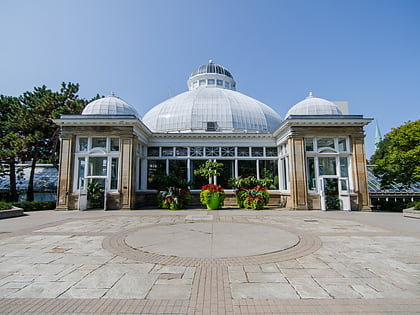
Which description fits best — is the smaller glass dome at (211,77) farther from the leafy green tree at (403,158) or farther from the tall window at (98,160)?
the leafy green tree at (403,158)

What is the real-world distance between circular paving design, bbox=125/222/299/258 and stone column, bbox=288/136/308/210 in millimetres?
8646

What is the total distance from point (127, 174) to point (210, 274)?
13592 millimetres

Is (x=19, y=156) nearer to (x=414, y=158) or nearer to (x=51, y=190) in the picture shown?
(x=51, y=190)

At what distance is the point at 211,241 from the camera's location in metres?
6.81

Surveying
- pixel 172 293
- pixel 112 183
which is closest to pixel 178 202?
pixel 112 183

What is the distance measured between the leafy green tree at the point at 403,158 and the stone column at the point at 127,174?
17657mm

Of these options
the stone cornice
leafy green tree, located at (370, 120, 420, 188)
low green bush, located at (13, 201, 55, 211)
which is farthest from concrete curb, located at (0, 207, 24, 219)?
leafy green tree, located at (370, 120, 420, 188)

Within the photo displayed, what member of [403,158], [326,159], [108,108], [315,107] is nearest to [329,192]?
[326,159]

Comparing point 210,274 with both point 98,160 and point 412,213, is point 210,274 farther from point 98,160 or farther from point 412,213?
point 98,160

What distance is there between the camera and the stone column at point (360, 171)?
1625 centimetres

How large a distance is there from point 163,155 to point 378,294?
18.5m

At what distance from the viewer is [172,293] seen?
362 centimetres

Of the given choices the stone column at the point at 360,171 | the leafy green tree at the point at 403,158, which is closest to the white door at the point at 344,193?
the stone column at the point at 360,171

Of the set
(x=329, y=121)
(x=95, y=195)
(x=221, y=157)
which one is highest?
(x=329, y=121)
